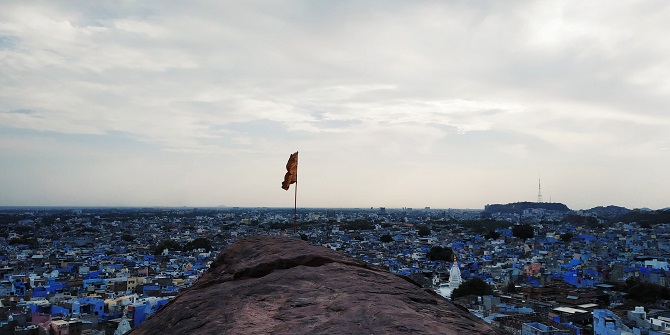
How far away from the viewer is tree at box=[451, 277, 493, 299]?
92.7 ft

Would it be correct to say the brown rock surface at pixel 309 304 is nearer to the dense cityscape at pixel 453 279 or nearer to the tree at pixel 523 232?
the dense cityscape at pixel 453 279

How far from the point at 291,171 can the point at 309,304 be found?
4.14 meters

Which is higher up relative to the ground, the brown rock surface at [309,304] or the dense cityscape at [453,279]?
the brown rock surface at [309,304]

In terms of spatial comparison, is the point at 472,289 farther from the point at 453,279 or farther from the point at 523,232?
the point at 523,232

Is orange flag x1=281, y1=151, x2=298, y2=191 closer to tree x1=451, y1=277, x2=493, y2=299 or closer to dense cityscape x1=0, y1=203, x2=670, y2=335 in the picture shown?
dense cityscape x1=0, y1=203, x2=670, y2=335

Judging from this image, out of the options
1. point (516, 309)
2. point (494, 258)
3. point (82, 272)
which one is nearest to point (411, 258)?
point (494, 258)

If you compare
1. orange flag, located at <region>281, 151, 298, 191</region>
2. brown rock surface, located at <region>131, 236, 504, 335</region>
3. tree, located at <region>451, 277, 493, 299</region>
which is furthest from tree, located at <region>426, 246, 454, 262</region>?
brown rock surface, located at <region>131, 236, 504, 335</region>

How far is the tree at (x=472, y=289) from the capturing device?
2825cm

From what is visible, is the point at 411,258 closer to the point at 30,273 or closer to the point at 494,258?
the point at 494,258

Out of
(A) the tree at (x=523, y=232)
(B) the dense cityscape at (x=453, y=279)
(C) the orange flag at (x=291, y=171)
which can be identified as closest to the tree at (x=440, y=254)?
(B) the dense cityscape at (x=453, y=279)

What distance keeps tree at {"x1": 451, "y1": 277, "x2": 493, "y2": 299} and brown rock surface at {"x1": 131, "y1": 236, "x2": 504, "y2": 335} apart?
24631 millimetres

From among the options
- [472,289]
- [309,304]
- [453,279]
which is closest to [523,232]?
[453,279]

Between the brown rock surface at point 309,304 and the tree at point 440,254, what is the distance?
42851 millimetres

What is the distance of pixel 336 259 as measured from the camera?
4773 mm
